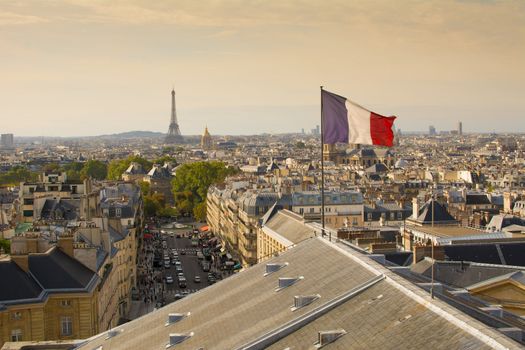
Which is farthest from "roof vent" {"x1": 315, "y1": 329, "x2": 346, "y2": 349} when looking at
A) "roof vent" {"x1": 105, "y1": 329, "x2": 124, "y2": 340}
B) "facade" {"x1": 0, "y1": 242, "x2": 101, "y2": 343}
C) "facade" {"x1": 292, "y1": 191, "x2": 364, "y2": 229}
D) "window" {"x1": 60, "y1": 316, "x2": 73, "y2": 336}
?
"facade" {"x1": 292, "y1": 191, "x2": 364, "y2": 229}

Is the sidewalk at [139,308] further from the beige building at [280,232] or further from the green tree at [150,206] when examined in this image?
the green tree at [150,206]

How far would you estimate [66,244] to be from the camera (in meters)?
55.4

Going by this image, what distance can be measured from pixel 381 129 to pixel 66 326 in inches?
1015

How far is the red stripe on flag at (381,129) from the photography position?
3581cm

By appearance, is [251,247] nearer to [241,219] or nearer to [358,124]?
[241,219]

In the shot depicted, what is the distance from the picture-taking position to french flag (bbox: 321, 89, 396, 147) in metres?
35.9

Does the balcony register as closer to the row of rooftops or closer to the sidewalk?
the sidewalk

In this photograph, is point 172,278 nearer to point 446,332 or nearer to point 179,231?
point 179,231

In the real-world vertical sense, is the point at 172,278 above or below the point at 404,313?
below

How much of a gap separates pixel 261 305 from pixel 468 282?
1895 cm

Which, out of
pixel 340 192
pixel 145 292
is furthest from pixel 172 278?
pixel 340 192

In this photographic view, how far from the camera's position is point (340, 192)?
98.7 meters

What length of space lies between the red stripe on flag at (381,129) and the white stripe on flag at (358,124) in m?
0.26

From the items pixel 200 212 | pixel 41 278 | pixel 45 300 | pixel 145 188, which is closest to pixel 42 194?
pixel 41 278
